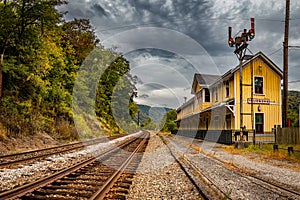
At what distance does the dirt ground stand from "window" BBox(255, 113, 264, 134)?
50.3 feet

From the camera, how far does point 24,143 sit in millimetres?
15664

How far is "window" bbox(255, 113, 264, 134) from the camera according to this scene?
21984 mm

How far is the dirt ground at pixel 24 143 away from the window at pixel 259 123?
15331mm

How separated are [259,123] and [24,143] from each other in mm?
16997

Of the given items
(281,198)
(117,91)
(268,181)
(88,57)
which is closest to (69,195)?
(281,198)

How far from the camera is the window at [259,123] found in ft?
72.1

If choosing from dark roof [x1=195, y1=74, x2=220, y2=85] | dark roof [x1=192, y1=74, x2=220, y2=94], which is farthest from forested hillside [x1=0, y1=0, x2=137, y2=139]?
dark roof [x1=195, y1=74, x2=220, y2=85]

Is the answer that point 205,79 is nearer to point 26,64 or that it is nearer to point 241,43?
point 241,43

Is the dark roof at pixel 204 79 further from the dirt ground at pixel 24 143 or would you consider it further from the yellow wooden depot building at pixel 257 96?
the dirt ground at pixel 24 143

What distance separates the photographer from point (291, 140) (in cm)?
1694

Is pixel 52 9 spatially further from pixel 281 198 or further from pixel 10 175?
pixel 281 198

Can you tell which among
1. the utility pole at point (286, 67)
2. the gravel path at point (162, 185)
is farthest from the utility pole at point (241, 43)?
the gravel path at point (162, 185)

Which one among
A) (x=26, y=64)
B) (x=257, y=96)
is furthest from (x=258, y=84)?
(x=26, y=64)

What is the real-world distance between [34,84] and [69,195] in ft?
50.3
